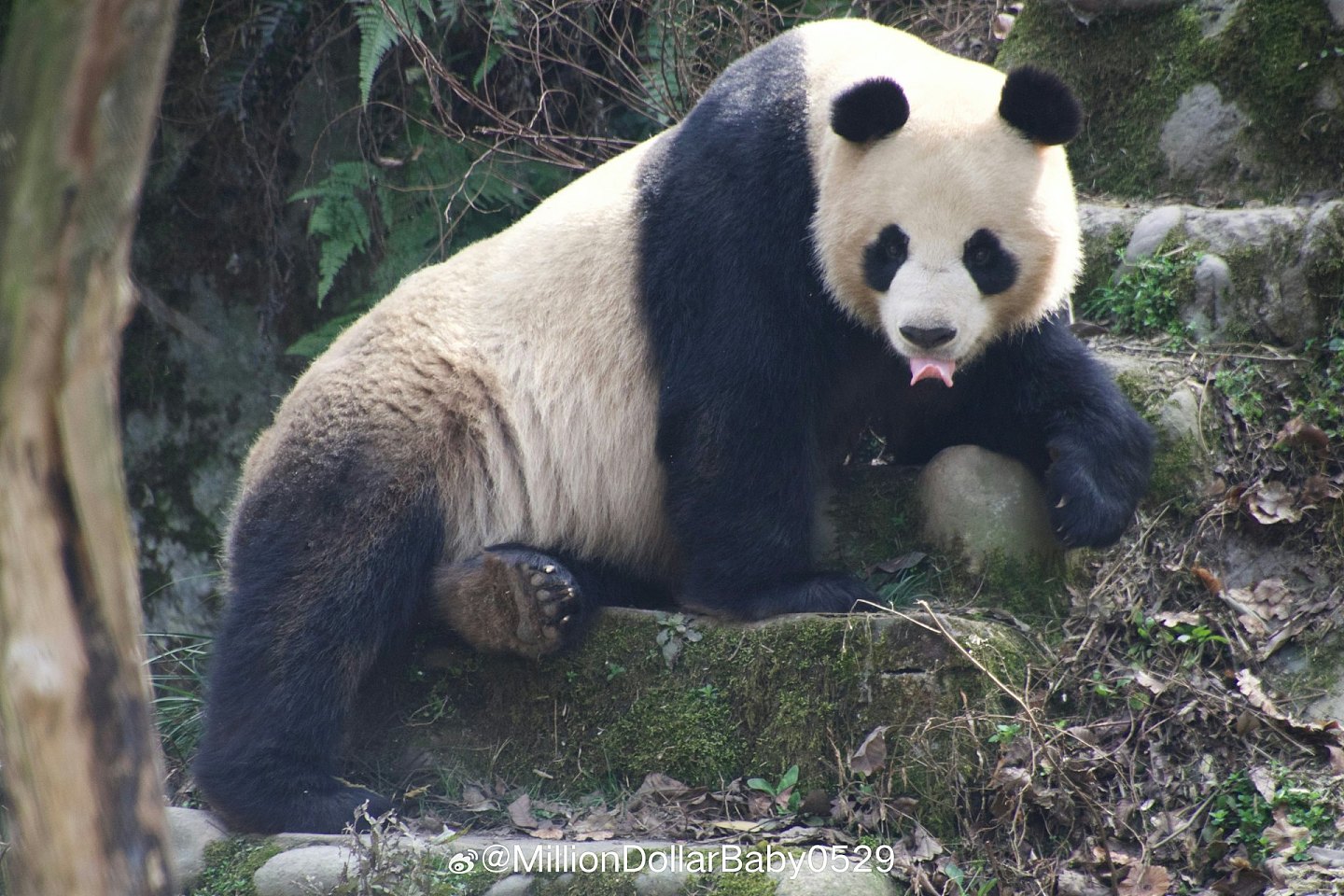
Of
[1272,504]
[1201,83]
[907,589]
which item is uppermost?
[1201,83]

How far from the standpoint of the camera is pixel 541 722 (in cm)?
530

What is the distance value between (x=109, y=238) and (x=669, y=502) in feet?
11.2

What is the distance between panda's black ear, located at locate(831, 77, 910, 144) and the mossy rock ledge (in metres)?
1.79

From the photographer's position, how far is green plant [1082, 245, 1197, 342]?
19.8 ft

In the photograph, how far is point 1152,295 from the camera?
6.11m

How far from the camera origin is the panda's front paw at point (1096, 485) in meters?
4.99

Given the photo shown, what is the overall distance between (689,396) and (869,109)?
131 centimetres

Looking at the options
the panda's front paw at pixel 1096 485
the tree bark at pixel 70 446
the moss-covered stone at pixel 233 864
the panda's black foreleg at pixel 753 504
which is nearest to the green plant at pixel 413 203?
the panda's black foreleg at pixel 753 504

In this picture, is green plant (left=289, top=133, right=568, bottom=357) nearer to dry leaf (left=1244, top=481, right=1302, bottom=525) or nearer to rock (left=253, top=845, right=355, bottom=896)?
rock (left=253, top=845, right=355, bottom=896)

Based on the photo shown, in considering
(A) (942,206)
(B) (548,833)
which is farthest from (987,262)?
(B) (548,833)

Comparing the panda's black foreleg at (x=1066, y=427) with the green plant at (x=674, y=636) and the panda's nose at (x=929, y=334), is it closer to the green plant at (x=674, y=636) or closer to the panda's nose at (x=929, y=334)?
the panda's nose at (x=929, y=334)

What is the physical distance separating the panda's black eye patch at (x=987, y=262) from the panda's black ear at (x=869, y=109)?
20.6 inches

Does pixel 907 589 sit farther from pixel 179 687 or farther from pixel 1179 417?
pixel 179 687

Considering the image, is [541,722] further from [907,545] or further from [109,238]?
Result: [109,238]
